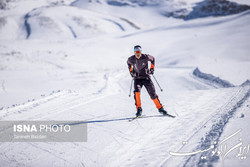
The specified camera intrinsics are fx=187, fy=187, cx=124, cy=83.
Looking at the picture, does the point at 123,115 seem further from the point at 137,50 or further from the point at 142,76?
the point at 137,50

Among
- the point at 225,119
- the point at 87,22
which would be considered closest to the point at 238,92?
the point at 225,119

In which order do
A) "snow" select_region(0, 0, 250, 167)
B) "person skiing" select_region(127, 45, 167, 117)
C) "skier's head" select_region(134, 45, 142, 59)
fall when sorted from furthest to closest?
1. "person skiing" select_region(127, 45, 167, 117)
2. "skier's head" select_region(134, 45, 142, 59)
3. "snow" select_region(0, 0, 250, 167)

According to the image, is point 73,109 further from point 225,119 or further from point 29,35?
point 29,35

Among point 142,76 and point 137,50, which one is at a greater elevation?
point 137,50

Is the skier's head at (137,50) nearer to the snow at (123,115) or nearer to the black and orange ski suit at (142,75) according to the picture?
the black and orange ski suit at (142,75)

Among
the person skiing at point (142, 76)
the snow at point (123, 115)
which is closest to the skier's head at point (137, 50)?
the person skiing at point (142, 76)

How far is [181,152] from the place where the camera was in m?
3.38

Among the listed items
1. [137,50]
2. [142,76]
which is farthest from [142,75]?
[137,50]

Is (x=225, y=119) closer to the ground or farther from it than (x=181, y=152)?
farther from it

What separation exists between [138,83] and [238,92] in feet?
13.2

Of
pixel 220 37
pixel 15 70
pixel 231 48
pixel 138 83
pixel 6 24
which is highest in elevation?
pixel 6 24

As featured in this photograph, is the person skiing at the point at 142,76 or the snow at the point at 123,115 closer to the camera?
the snow at the point at 123,115

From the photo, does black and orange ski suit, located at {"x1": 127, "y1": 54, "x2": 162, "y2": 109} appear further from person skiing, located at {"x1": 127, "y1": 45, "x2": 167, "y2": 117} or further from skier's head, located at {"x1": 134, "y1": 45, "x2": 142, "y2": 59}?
skier's head, located at {"x1": 134, "y1": 45, "x2": 142, "y2": 59}

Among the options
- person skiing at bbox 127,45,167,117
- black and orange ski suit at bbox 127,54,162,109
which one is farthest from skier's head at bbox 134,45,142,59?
black and orange ski suit at bbox 127,54,162,109
